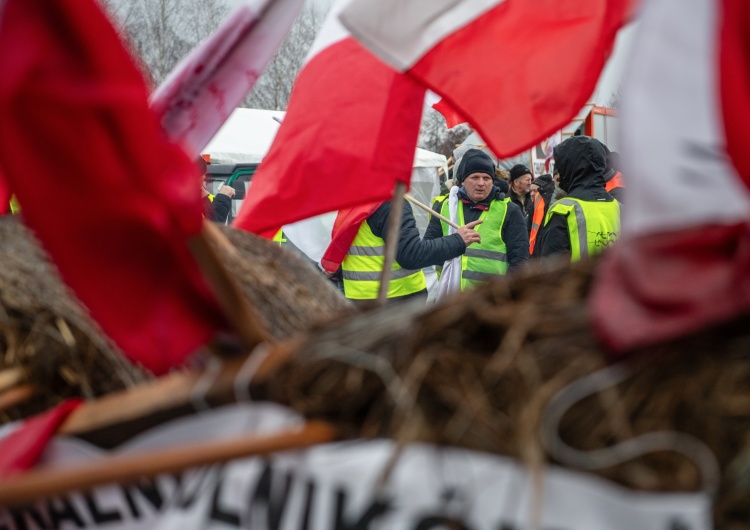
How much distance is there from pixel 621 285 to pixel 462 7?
7.62ft

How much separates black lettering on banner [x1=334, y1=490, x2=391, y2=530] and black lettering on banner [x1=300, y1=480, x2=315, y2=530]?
54mm

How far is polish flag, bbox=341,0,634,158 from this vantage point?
3564 mm

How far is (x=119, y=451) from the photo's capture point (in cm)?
188

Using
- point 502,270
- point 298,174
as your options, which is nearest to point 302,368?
point 298,174

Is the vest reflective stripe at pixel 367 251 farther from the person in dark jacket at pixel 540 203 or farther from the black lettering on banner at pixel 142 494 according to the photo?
the black lettering on banner at pixel 142 494

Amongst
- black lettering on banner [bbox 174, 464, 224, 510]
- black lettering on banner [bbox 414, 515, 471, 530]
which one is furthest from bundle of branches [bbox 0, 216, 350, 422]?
black lettering on banner [bbox 414, 515, 471, 530]

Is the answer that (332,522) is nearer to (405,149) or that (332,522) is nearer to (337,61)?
(405,149)

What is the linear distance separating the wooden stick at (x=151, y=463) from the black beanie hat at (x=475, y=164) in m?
5.56

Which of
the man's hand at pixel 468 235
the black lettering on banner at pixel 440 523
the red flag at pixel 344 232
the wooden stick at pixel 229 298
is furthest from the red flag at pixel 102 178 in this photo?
the man's hand at pixel 468 235

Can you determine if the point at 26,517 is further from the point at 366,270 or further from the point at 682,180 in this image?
the point at 366,270

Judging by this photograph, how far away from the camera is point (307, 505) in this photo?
1.67 m

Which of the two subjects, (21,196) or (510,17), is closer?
(21,196)

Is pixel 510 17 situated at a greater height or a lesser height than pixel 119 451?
greater

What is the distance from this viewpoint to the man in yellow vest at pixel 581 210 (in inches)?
215
